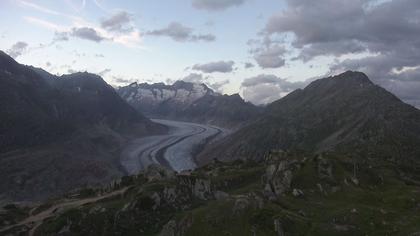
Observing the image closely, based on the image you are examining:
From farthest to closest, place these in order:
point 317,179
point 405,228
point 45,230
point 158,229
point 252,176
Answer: point 252,176
point 317,179
point 45,230
point 158,229
point 405,228

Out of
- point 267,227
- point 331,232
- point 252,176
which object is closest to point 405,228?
point 331,232

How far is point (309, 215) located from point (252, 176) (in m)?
53.3

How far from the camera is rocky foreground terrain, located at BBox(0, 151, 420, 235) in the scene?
85000 mm

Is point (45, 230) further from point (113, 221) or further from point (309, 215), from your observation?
point (309, 215)

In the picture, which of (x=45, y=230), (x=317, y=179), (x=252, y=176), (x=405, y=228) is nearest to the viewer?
(x=405, y=228)

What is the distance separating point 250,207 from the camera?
89.8 meters

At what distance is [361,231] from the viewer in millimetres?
81812

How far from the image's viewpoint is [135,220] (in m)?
105


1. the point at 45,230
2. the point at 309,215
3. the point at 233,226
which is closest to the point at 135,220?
the point at 45,230

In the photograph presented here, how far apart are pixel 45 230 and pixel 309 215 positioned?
57447 mm

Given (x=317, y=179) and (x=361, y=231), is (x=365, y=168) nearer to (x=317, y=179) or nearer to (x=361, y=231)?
(x=317, y=179)

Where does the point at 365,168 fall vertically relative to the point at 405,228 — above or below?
above

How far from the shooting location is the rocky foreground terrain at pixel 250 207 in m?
85.0

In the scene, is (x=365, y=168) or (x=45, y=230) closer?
(x=45, y=230)
